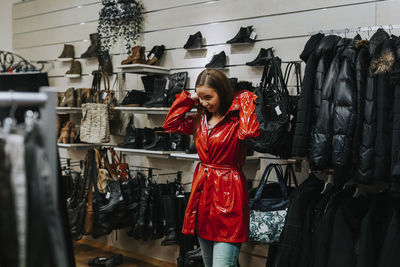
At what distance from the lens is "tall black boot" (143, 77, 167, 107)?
4.19m

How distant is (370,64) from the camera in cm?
260

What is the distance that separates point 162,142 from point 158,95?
43 centimetres

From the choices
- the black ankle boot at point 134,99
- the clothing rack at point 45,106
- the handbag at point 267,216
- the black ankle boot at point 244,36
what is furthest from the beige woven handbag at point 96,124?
the clothing rack at point 45,106

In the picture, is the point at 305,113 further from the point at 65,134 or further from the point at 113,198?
the point at 65,134

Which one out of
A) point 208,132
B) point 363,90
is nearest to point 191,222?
point 208,132

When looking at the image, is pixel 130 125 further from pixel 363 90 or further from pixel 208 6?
pixel 363 90

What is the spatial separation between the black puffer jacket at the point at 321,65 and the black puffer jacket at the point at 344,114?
0.14 m

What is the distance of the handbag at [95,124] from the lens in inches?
180

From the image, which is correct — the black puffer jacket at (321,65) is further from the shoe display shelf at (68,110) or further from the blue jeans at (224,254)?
the shoe display shelf at (68,110)

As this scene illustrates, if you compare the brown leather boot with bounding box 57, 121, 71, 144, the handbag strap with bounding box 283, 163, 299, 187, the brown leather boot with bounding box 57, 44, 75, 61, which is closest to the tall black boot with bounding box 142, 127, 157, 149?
the brown leather boot with bounding box 57, 121, 71, 144

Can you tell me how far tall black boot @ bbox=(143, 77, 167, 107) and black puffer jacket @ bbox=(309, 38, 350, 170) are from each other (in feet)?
5.82

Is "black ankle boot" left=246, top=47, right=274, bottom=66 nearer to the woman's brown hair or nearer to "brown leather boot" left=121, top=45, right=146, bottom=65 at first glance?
the woman's brown hair

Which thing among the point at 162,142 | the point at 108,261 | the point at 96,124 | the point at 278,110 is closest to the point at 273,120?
the point at 278,110

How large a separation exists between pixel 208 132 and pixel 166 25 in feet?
6.41
